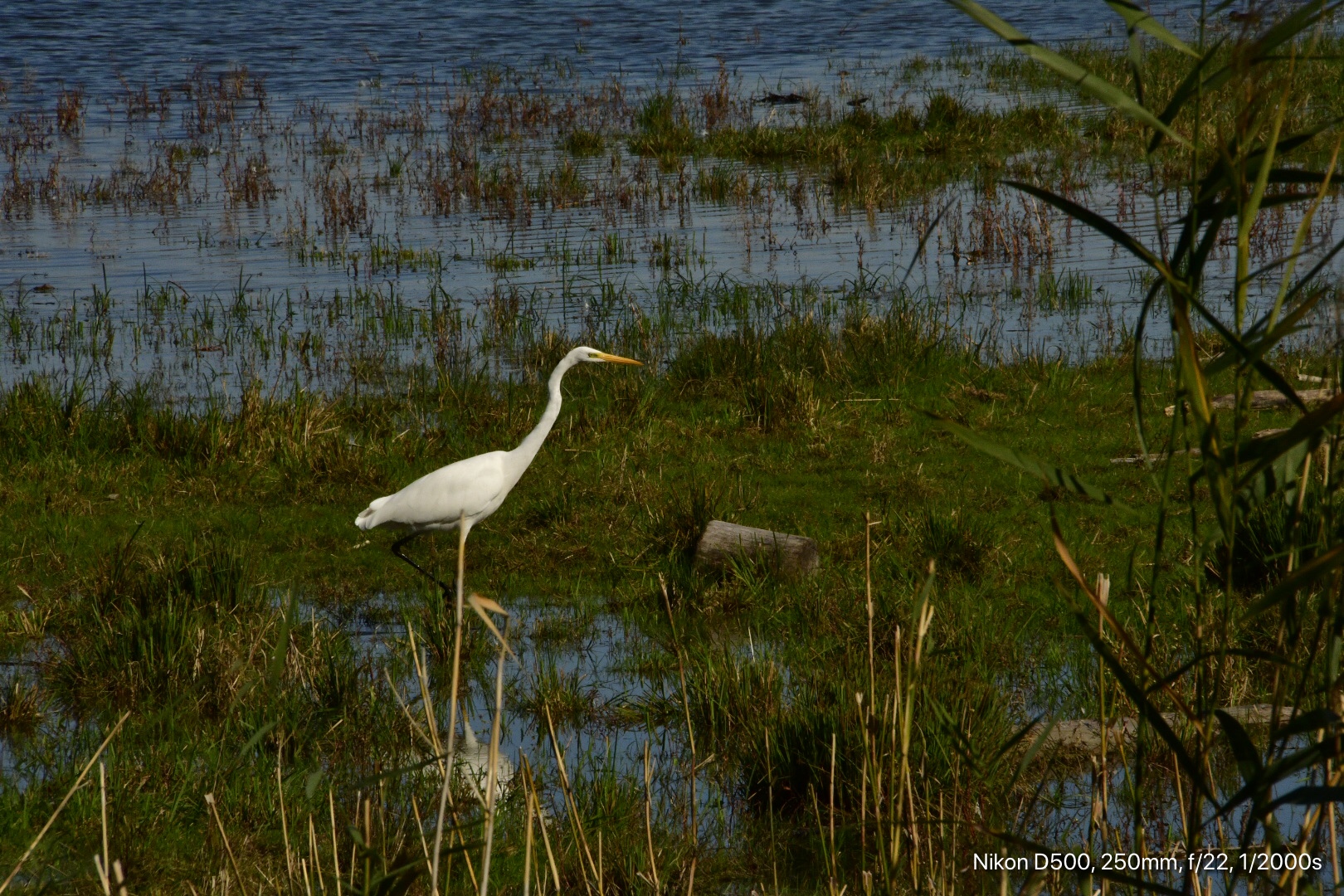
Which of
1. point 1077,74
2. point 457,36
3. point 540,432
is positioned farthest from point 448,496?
point 457,36

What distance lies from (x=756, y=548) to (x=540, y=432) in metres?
1.11

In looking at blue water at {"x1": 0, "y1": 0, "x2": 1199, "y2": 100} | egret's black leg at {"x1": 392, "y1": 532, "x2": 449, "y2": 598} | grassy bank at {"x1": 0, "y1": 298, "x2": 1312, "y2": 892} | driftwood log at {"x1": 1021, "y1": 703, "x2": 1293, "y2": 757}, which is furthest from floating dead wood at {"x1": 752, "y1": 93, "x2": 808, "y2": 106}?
driftwood log at {"x1": 1021, "y1": 703, "x2": 1293, "y2": 757}

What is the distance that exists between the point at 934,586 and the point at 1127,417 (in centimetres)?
279

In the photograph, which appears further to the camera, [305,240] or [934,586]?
[305,240]

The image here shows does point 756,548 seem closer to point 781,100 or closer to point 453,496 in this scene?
point 453,496

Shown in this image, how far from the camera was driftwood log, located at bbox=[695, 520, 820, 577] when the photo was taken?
5.95 metres

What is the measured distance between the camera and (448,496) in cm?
609

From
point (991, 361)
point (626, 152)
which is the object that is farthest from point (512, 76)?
point (991, 361)

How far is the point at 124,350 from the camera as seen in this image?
10.0 m

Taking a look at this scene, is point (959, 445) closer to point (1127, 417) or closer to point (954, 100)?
point (1127, 417)

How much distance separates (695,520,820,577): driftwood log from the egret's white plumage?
87 cm

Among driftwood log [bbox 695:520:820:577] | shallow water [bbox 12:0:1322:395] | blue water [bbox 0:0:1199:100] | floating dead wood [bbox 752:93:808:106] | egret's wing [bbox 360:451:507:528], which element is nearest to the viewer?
driftwood log [bbox 695:520:820:577]

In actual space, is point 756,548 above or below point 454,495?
below

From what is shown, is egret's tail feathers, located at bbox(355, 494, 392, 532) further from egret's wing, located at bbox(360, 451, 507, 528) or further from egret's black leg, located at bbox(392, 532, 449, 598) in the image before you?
egret's black leg, located at bbox(392, 532, 449, 598)
